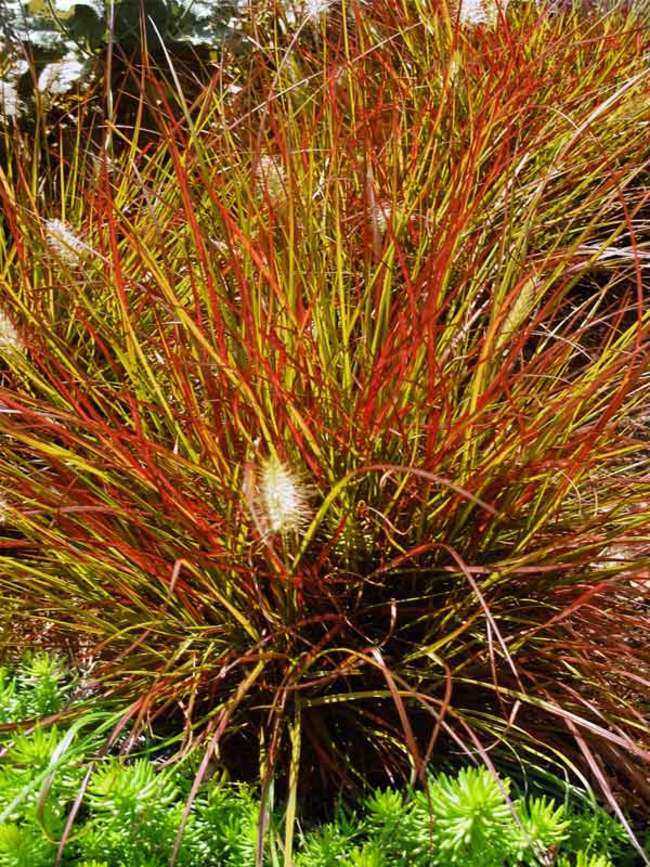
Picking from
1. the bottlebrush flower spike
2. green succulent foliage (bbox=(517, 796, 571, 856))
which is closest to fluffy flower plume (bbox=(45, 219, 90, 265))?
the bottlebrush flower spike

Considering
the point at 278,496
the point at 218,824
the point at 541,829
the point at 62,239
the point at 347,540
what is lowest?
the point at 218,824

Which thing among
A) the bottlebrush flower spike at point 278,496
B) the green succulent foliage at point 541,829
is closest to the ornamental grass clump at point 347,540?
the green succulent foliage at point 541,829

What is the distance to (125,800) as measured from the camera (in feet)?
4.89

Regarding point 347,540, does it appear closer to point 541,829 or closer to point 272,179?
point 541,829

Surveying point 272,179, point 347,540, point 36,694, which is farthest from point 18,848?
point 272,179

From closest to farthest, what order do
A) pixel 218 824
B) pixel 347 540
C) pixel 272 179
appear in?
pixel 218 824 < pixel 347 540 < pixel 272 179

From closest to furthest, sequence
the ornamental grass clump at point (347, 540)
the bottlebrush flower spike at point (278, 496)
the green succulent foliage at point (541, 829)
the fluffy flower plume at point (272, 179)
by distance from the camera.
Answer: the bottlebrush flower spike at point (278, 496) → the green succulent foliage at point (541, 829) → the ornamental grass clump at point (347, 540) → the fluffy flower plume at point (272, 179)

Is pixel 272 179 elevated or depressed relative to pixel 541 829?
elevated

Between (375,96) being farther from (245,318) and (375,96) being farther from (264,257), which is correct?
(245,318)

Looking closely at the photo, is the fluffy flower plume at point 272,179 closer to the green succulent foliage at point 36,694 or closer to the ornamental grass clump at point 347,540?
the ornamental grass clump at point 347,540

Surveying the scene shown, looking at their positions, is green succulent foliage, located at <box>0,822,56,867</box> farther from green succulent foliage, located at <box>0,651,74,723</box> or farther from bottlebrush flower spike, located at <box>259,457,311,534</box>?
bottlebrush flower spike, located at <box>259,457,311,534</box>

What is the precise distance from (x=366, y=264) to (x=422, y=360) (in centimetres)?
31

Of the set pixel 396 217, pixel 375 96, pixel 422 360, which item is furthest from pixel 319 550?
pixel 375 96

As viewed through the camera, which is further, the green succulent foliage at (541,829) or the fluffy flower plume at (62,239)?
the fluffy flower plume at (62,239)
